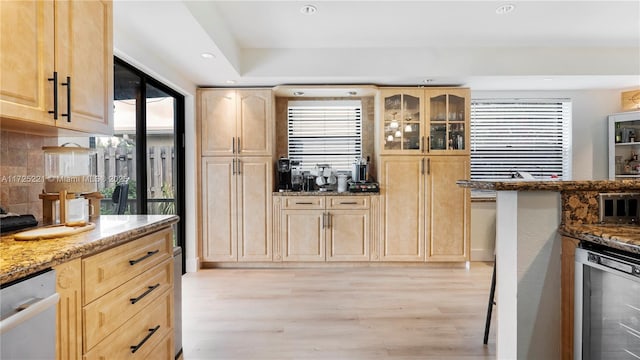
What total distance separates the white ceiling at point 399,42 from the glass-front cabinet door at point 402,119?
7.2 inches

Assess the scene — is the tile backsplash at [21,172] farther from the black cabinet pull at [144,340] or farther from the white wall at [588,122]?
the white wall at [588,122]

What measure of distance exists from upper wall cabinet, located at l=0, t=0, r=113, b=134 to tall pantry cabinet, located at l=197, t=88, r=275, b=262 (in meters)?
2.20

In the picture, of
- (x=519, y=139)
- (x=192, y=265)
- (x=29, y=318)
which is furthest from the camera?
(x=519, y=139)

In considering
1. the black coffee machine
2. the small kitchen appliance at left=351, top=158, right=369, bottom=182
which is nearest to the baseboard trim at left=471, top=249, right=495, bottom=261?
the small kitchen appliance at left=351, top=158, right=369, bottom=182

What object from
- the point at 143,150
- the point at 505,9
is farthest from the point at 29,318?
the point at 505,9

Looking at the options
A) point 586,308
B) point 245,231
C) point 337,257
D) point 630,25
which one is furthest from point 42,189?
point 630,25

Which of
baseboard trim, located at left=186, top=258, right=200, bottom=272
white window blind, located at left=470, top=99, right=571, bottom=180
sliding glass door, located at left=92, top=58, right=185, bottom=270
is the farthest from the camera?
white window blind, located at left=470, top=99, right=571, bottom=180

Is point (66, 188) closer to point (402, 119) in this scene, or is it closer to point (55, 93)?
point (55, 93)

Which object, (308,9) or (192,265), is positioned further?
(192,265)

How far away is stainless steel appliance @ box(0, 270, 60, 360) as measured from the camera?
0.85 meters

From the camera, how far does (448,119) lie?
13.1 ft

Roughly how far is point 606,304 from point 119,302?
201 centimetres

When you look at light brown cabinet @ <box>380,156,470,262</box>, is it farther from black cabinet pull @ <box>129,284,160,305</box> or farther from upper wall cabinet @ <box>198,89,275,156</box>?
black cabinet pull @ <box>129,284,160,305</box>

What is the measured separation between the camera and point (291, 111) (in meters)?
4.46
